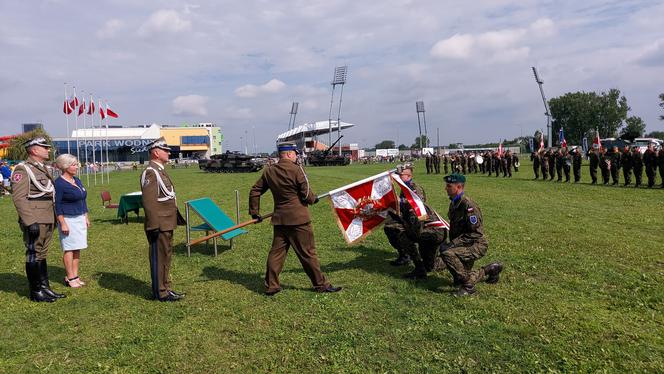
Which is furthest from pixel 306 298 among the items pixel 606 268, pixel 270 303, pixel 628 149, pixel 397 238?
pixel 628 149

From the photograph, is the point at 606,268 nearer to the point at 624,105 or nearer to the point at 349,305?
the point at 349,305

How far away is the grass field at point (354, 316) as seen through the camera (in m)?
3.82

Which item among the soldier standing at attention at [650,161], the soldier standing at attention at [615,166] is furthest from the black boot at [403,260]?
the soldier standing at attention at [615,166]

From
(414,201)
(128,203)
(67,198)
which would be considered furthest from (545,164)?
(67,198)

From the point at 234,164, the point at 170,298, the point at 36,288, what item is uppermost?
the point at 234,164

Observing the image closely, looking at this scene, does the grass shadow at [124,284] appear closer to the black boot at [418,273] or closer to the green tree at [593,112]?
the black boot at [418,273]

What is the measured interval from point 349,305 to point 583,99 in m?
110

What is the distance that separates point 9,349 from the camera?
418cm

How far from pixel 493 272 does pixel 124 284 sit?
4942mm

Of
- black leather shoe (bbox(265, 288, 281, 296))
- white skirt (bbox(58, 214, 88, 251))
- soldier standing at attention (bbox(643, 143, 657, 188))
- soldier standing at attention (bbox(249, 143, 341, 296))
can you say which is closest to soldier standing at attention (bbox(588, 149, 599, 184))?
soldier standing at attention (bbox(643, 143, 657, 188))

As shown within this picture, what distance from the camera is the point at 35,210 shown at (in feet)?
17.9

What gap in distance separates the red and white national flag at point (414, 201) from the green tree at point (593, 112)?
10565 cm

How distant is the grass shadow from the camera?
5895mm

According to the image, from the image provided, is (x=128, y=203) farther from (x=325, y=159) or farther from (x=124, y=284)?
(x=325, y=159)
